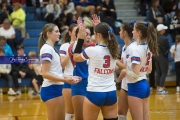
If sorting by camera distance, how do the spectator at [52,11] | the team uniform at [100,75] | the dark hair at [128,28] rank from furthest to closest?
the spectator at [52,11], the dark hair at [128,28], the team uniform at [100,75]

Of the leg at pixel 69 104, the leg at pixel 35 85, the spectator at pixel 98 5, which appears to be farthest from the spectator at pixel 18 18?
the leg at pixel 69 104

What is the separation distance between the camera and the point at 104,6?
15734mm

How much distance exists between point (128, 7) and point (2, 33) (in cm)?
605

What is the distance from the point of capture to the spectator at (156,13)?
15.1m

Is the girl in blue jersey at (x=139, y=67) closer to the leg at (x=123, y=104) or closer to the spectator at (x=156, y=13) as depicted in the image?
the leg at (x=123, y=104)

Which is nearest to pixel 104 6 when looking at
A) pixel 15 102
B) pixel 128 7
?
pixel 128 7

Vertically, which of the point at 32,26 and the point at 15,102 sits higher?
the point at 32,26

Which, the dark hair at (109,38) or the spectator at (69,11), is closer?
the dark hair at (109,38)

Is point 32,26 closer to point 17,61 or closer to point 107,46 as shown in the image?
point 17,61

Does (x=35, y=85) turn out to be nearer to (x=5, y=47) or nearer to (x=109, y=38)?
(x=5, y=47)

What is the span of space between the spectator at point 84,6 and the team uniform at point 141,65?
9367 mm

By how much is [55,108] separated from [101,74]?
0.82 meters

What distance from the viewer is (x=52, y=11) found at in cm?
1484

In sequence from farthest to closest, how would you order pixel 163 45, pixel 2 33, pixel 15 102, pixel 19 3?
1. pixel 19 3
2. pixel 2 33
3. pixel 163 45
4. pixel 15 102
